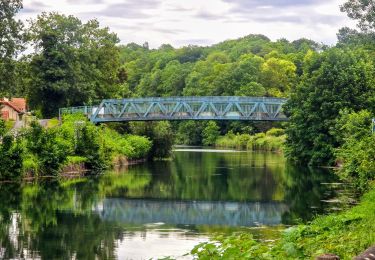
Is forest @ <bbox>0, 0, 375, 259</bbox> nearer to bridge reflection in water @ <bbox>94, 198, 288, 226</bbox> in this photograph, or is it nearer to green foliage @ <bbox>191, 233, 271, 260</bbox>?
green foliage @ <bbox>191, 233, 271, 260</bbox>

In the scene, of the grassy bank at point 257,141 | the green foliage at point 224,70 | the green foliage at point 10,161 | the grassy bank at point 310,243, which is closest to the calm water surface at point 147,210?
the green foliage at point 10,161

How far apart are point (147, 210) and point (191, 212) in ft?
7.26

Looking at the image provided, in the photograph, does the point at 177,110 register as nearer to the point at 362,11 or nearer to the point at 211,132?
the point at 362,11

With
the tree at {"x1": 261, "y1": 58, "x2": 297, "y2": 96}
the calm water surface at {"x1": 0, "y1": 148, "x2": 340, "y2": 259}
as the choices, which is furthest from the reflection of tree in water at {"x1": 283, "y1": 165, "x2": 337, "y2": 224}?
the tree at {"x1": 261, "y1": 58, "x2": 297, "y2": 96}

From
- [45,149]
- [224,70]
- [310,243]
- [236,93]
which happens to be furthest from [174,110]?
[224,70]

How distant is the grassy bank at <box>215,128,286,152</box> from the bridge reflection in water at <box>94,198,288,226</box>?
59600mm

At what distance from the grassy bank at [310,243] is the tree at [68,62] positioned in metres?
53.1

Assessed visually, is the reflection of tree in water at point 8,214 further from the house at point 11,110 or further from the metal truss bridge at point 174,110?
the house at point 11,110

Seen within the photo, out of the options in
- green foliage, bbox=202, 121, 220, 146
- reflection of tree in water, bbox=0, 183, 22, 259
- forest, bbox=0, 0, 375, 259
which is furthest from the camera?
green foliage, bbox=202, 121, 220, 146

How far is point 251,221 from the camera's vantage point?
31.1 meters

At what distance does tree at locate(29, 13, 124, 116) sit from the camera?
72.8 metres

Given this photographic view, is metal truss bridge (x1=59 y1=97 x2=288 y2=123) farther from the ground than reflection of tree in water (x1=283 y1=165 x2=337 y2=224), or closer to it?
farther from the ground

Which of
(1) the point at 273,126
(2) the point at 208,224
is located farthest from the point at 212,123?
(2) the point at 208,224

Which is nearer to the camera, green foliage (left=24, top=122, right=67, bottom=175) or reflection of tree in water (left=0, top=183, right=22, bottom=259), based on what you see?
reflection of tree in water (left=0, top=183, right=22, bottom=259)
